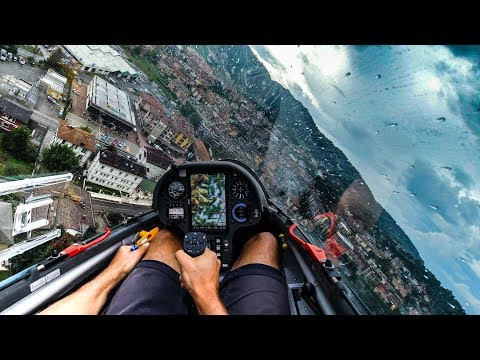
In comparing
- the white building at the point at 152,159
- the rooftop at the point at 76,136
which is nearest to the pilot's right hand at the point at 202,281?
the white building at the point at 152,159

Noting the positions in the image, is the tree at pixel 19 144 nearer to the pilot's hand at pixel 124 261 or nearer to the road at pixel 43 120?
the road at pixel 43 120

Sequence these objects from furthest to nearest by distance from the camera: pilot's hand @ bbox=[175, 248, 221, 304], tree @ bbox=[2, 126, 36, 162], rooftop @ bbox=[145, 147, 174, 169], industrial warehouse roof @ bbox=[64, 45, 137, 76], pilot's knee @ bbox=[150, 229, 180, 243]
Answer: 1. industrial warehouse roof @ bbox=[64, 45, 137, 76]
2. tree @ bbox=[2, 126, 36, 162]
3. rooftop @ bbox=[145, 147, 174, 169]
4. pilot's knee @ bbox=[150, 229, 180, 243]
5. pilot's hand @ bbox=[175, 248, 221, 304]

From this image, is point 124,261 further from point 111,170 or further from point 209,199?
point 111,170

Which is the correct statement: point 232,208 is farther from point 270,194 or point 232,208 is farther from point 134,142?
point 134,142

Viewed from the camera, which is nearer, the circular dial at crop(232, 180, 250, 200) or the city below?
the circular dial at crop(232, 180, 250, 200)

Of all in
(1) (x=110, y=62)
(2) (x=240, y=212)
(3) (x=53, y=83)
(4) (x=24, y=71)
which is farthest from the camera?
(1) (x=110, y=62)

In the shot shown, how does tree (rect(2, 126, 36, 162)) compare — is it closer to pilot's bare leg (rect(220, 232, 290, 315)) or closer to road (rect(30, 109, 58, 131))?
road (rect(30, 109, 58, 131))

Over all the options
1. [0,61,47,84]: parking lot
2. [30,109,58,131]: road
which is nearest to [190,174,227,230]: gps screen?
[30,109,58,131]: road

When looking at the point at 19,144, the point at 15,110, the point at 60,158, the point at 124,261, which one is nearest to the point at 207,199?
the point at 124,261
